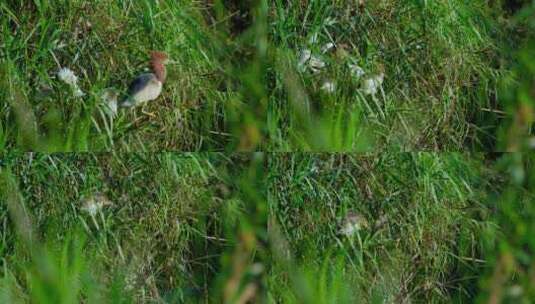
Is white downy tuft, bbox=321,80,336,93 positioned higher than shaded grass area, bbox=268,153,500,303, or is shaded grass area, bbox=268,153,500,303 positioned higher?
white downy tuft, bbox=321,80,336,93

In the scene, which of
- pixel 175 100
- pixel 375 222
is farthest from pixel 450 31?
pixel 175 100

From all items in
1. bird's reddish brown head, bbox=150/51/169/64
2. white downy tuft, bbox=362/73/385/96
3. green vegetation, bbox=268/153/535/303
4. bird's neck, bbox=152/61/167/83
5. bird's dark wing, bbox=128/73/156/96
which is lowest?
green vegetation, bbox=268/153/535/303

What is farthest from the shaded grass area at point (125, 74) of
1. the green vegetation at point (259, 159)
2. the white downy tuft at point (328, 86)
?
the white downy tuft at point (328, 86)

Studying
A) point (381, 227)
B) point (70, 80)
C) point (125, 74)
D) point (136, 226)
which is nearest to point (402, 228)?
point (381, 227)

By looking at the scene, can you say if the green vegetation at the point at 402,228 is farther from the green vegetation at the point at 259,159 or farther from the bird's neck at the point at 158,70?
the bird's neck at the point at 158,70

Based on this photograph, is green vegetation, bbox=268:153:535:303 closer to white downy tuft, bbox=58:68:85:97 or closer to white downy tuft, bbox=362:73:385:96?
white downy tuft, bbox=362:73:385:96

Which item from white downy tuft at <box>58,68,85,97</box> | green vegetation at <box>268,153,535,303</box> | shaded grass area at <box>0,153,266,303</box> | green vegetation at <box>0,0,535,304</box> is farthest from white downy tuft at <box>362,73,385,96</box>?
white downy tuft at <box>58,68,85,97</box>
